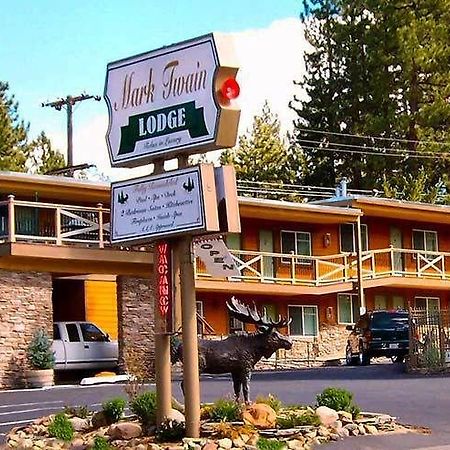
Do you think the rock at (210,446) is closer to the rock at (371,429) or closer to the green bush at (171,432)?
the green bush at (171,432)

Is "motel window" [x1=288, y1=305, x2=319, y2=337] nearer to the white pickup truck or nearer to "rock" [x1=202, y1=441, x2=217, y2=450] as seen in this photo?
the white pickup truck

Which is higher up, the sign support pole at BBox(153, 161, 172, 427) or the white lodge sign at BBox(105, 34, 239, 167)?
the white lodge sign at BBox(105, 34, 239, 167)

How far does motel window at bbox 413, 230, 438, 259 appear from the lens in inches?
1937

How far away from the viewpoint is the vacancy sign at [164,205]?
50.4ft

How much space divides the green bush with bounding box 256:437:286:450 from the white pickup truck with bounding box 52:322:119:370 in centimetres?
1773

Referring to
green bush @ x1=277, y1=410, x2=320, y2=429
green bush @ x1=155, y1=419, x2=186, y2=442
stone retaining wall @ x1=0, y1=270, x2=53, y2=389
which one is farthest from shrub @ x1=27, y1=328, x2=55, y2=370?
green bush @ x1=155, y1=419, x2=186, y2=442

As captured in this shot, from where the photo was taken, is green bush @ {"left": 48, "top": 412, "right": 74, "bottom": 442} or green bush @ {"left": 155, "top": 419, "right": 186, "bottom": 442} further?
green bush @ {"left": 48, "top": 412, "right": 74, "bottom": 442}

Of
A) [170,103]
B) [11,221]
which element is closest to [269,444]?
[170,103]

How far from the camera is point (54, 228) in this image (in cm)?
3366

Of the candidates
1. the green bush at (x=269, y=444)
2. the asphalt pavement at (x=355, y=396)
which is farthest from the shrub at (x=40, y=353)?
the green bush at (x=269, y=444)

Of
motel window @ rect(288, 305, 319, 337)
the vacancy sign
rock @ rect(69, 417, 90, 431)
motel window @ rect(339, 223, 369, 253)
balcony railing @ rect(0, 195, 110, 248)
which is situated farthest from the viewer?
motel window @ rect(339, 223, 369, 253)

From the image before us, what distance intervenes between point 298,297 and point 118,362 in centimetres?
1210

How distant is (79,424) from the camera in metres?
17.3

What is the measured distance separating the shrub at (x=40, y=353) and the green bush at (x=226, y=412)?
14659mm
